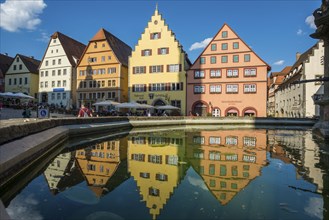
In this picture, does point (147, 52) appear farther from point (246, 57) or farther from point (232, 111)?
point (232, 111)

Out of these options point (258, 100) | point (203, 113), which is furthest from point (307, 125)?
point (203, 113)

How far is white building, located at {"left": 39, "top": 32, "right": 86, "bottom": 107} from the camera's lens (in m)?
52.4

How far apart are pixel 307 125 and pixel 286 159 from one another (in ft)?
87.0

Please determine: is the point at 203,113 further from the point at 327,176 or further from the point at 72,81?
the point at 327,176

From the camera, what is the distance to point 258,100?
41.8 metres

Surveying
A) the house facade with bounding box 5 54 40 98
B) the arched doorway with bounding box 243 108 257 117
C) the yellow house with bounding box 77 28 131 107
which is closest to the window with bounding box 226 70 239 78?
the arched doorway with bounding box 243 108 257 117

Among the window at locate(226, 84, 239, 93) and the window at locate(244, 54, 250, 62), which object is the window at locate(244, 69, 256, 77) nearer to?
the window at locate(244, 54, 250, 62)

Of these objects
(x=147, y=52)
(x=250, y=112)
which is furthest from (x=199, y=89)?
(x=147, y=52)

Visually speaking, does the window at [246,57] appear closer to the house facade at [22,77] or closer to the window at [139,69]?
the window at [139,69]

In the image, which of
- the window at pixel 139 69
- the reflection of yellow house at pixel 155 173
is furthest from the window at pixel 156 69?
the reflection of yellow house at pixel 155 173

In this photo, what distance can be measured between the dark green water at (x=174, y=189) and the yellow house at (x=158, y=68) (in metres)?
37.0

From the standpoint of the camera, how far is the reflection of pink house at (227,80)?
→ 41.9 metres

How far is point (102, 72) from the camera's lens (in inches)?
1965

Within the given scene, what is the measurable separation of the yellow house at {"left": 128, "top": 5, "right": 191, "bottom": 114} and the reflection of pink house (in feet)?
7.51
